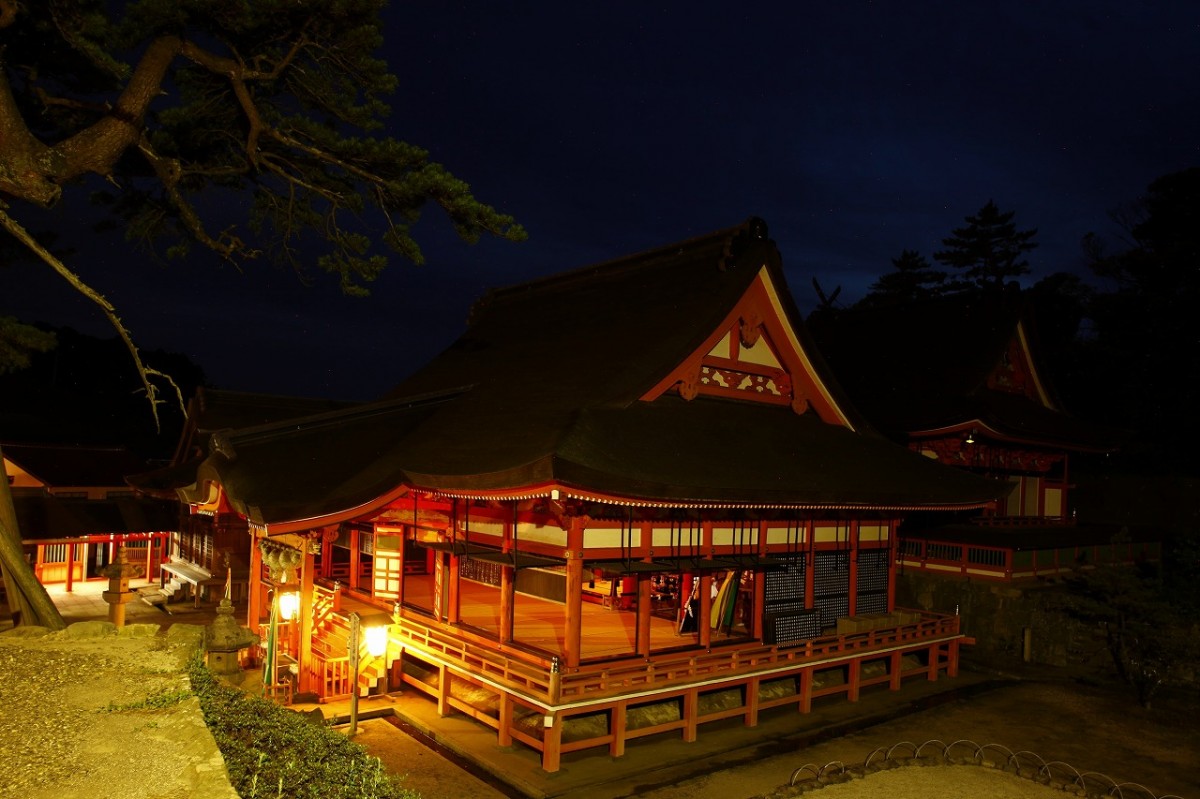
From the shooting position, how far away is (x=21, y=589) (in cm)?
1084

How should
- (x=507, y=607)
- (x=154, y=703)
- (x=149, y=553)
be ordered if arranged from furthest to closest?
(x=149, y=553), (x=507, y=607), (x=154, y=703)

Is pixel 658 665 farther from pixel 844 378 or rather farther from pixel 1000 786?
pixel 844 378

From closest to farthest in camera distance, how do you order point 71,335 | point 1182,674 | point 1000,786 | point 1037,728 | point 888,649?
point 1000,786
point 1037,728
point 888,649
point 1182,674
point 71,335

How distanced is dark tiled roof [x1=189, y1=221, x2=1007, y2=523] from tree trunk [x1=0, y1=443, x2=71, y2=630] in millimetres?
3008

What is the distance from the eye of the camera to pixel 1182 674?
→ 715 inches

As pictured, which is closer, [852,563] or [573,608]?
[573,608]

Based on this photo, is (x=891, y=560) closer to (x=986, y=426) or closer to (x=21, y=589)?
(x=986, y=426)

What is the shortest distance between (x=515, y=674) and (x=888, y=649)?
802 cm

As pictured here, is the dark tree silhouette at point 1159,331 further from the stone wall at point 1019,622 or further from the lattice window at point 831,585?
the lattice window at point 831,585

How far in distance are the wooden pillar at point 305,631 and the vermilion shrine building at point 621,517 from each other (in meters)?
0.04

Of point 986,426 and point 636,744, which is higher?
point 986,426

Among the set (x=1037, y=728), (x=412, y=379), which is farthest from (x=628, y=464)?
(x=412, y=379)

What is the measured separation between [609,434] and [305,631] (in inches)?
267

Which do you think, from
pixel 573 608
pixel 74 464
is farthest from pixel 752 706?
pixel 74 464
